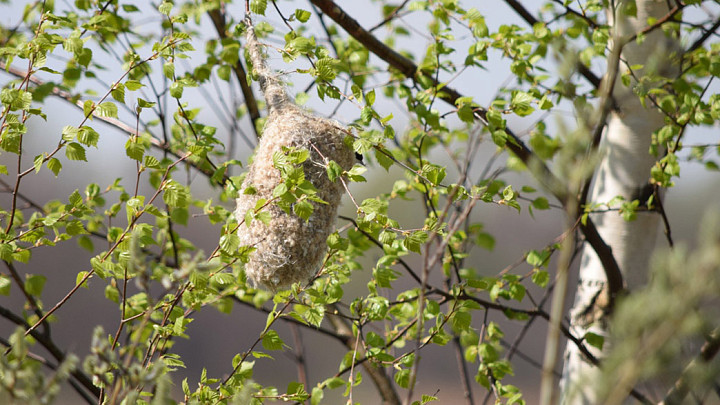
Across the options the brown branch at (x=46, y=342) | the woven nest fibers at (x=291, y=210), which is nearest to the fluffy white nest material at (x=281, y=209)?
the woven nest fibers at (x=291, y=210)

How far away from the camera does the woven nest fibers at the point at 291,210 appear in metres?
1.32

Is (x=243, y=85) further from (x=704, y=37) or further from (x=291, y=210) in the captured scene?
(x=704, y=37)

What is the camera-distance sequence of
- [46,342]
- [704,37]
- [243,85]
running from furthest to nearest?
[243,85] < [704,37] < [46,342]

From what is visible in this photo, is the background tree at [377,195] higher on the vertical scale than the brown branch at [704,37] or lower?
lower

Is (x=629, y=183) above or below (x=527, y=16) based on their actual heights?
below

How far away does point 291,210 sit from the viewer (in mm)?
1336

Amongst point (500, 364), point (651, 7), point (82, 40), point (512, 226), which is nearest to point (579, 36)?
point (651, 7)

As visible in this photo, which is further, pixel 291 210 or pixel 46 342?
pixel 46 342

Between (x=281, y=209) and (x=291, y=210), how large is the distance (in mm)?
22

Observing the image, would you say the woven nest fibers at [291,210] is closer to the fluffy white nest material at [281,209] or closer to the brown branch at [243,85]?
the fluffy white nest material at [281,209]

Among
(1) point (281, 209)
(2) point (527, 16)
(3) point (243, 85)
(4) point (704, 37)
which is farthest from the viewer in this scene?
(3) point (243, 85)

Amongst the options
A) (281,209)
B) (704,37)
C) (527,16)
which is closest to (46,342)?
(281,209)

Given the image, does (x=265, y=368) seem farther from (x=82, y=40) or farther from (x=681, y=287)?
(x=681, y=287)

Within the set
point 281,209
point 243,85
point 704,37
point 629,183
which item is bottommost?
point 281,209
